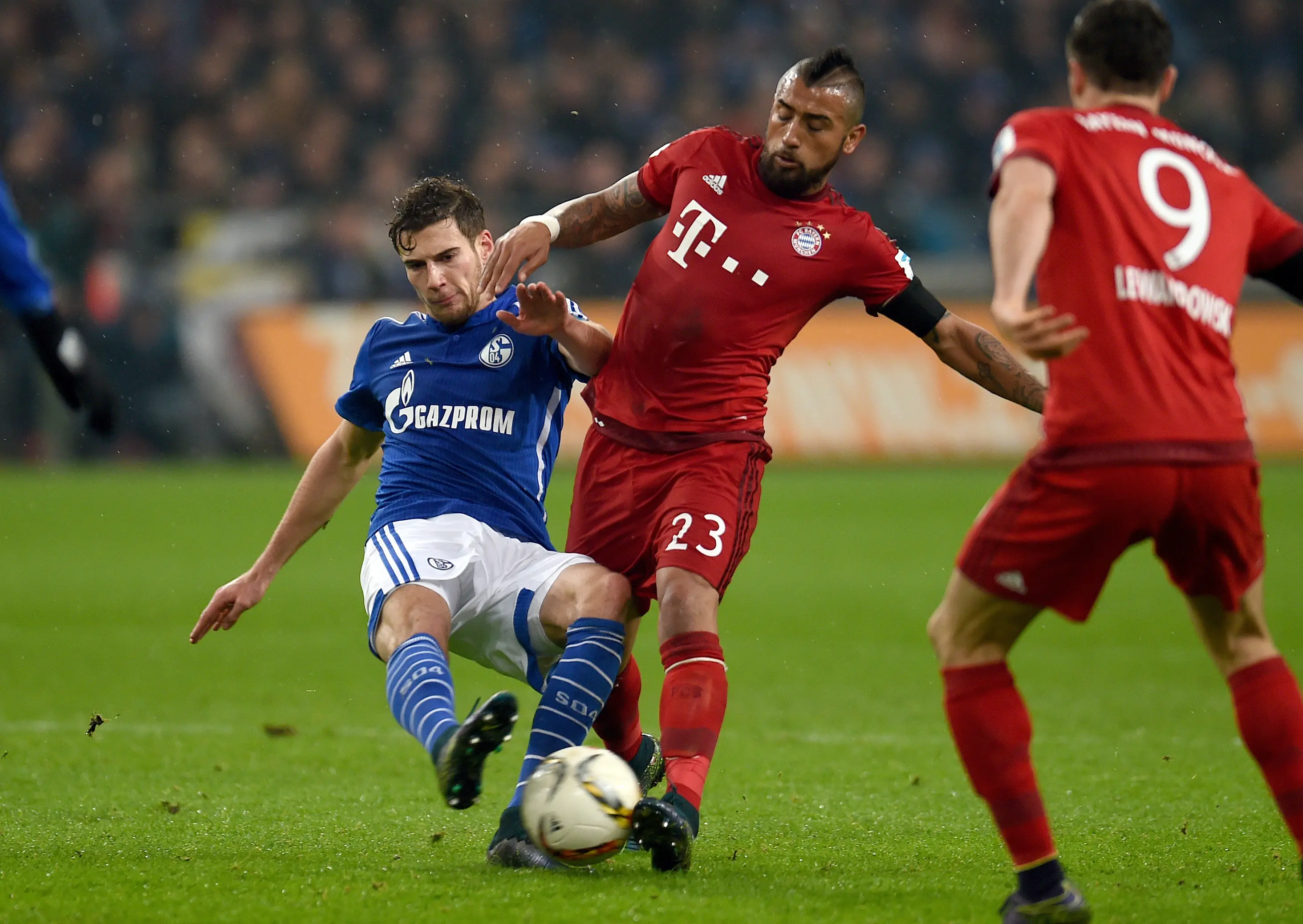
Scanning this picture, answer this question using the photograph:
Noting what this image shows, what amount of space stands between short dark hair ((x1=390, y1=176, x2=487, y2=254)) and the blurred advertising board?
34.4ft

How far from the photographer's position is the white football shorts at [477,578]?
4.38m

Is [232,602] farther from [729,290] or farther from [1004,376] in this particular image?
[1004,376]

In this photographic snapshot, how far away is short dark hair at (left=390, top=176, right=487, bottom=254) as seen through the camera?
466 centimetres

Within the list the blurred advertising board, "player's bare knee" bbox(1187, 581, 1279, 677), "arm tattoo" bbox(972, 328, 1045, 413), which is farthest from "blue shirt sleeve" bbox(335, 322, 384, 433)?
the blurred advertising board

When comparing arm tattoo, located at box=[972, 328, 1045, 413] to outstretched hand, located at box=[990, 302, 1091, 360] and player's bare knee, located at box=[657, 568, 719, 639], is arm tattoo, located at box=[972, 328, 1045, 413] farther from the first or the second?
outstretched hand, located at box=[990, 302, 1091, 360]

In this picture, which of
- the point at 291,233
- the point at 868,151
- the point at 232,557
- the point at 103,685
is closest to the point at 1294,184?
the point at 868,151

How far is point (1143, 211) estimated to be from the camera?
11.0 ft

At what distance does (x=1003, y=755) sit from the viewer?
11.4 ft

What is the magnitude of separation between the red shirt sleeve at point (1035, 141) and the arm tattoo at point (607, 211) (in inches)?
67.0

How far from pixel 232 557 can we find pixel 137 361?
17.1 feet

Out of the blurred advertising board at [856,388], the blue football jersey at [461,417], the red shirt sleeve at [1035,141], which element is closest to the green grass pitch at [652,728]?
the blue football jersey at [461,417]

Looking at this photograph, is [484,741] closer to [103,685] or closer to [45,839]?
[45,839]

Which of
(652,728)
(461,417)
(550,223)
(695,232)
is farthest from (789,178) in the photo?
(652,728)

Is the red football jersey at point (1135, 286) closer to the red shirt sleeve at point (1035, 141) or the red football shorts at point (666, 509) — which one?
the red shirt sleeve at point (1035, 141)
